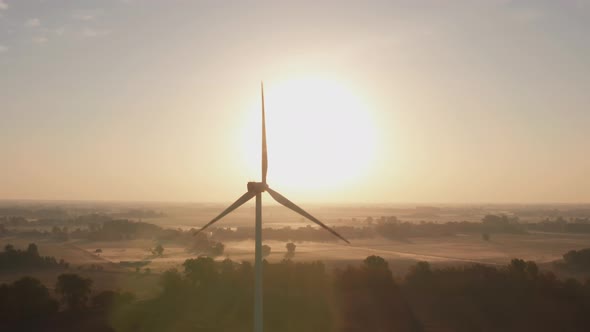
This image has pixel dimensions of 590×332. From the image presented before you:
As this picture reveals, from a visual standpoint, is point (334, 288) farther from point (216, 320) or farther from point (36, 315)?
point (36, 315)

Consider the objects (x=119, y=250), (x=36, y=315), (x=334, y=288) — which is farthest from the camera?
(x=119, y=250)

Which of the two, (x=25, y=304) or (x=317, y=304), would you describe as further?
(x=317, y=304)

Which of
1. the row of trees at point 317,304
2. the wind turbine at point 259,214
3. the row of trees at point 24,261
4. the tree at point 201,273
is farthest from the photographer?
the row of trees at point 24,261

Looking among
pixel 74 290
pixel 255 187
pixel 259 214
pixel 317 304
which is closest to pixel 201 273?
pixel 74 290

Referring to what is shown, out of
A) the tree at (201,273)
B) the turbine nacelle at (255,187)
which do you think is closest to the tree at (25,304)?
the tree at (201,273)

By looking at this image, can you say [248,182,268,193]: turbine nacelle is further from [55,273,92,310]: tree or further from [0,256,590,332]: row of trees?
[55,273,92,310]: tree

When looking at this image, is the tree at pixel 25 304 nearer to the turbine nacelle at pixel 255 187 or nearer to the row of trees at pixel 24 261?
the turbine nacelle at pixel 255 187

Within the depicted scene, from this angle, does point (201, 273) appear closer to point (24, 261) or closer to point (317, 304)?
point (317, 304)

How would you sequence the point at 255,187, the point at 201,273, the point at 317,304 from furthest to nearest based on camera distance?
the point at 201,273, the point at 317,304, the point at 255,187

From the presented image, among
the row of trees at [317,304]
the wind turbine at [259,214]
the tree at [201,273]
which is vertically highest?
the wind turbine at [259,214]

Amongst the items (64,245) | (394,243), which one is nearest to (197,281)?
(64,245)

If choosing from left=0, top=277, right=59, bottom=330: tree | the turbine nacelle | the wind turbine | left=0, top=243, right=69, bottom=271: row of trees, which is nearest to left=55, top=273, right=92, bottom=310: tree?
left=0, top=277, right=59, bottom=330: tree
